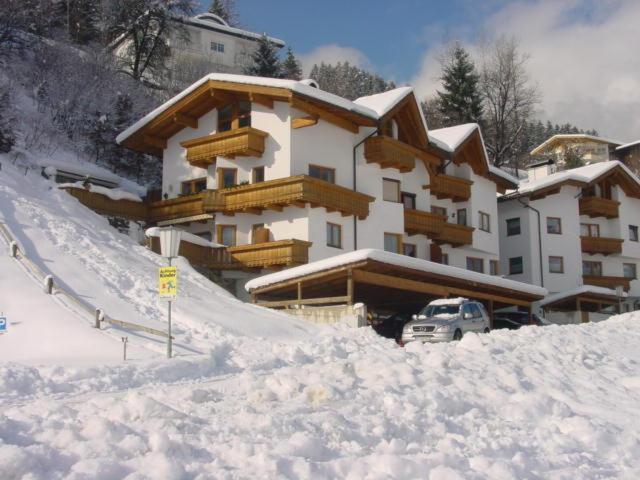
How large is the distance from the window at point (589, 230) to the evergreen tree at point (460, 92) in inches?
549

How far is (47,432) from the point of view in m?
7.50

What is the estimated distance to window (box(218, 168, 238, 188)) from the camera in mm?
33750

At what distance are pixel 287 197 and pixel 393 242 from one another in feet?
24.4

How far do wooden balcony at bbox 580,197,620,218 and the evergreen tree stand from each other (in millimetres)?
14049

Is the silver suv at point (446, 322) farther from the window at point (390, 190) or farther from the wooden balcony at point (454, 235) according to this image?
the wooden balcony at point (454, 235)

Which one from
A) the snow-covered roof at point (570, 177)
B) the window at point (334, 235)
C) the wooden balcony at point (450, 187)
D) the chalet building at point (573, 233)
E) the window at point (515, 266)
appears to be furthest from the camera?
the window at point (515, 266)

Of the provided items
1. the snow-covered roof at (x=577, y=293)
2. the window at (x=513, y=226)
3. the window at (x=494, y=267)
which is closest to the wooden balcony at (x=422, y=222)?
the window at (x=494, y=267)

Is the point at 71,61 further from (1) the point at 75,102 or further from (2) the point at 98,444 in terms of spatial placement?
(2) the point at 98,444

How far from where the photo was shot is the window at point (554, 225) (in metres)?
47.1

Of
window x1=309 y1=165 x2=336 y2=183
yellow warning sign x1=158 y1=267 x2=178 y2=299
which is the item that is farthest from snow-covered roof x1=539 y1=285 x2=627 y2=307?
yellow warning sign x1=158 y1=267 x2=178 y2=299

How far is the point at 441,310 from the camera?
23.7m

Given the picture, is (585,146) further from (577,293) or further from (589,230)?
(577,293)

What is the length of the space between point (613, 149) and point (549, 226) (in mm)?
46613

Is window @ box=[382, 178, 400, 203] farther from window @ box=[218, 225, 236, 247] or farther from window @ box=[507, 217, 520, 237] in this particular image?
window @ box=[507, 217, 520, 237]
